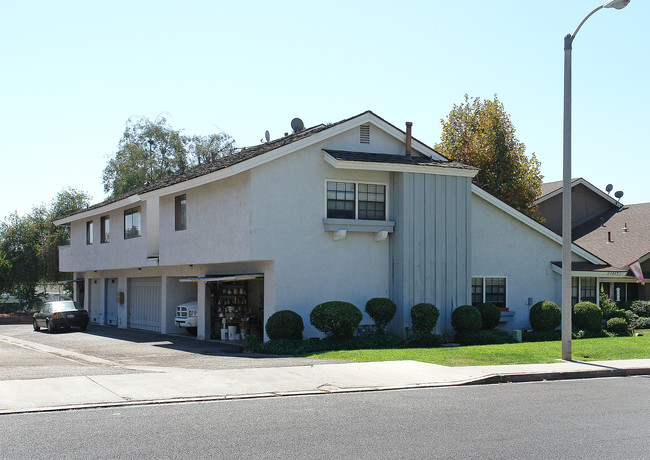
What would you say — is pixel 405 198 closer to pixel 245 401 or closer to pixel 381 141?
pixel 381 141

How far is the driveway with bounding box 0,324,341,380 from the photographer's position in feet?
49.1

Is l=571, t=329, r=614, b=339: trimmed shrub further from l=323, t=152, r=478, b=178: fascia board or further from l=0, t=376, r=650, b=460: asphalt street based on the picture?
l=0, t=376, r=650, b=460: asphalt street

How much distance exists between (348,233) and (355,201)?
3.38ft

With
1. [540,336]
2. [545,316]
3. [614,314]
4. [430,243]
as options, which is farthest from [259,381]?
[614,314]

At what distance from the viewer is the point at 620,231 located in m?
33.8

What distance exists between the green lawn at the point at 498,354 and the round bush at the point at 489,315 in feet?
10.3

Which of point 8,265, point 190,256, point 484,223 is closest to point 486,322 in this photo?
point 484,223

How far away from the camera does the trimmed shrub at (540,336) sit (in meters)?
23.0

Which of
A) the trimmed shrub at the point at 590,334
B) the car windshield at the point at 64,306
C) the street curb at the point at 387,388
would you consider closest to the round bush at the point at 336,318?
the street curb at the point at 387,388

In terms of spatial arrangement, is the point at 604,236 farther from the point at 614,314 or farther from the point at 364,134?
the point at 364,134

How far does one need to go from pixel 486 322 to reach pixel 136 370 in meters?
12.4

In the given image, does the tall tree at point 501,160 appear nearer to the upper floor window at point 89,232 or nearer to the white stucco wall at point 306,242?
the white stucco wall at point 306,242

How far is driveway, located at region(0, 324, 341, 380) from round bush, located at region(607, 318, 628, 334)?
43.9 ft

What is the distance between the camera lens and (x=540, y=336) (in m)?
23.0
